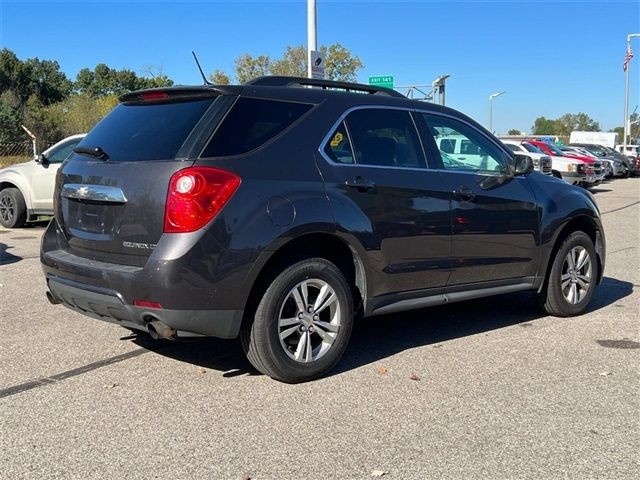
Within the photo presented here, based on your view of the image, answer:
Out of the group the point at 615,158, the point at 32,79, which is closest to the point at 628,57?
the point at 615,158

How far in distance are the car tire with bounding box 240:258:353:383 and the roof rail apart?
4.25 ft

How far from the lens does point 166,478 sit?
3.06 metres

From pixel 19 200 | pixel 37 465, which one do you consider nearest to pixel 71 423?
pixel 37 465

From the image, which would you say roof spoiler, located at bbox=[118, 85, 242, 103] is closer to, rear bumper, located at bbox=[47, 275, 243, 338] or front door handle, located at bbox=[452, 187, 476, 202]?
rear bumper, located at bbox=[47, 275, 243, 338]

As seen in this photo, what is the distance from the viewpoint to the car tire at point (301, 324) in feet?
13.4

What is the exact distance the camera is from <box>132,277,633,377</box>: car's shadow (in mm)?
4801

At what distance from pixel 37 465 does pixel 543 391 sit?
300 cm

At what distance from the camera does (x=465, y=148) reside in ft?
18.1

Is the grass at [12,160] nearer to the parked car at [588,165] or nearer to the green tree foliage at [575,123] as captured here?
the parked car at [588,165]

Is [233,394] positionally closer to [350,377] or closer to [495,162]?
[350,377]

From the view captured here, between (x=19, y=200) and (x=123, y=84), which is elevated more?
(x=123, y=84)

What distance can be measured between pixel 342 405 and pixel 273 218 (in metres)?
1.20

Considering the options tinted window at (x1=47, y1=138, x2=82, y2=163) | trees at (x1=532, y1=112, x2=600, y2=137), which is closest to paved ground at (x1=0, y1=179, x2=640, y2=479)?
tinted window at (x1=47, y1=138, x2=82, y2=163)

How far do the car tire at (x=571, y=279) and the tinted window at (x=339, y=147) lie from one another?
2563mm
